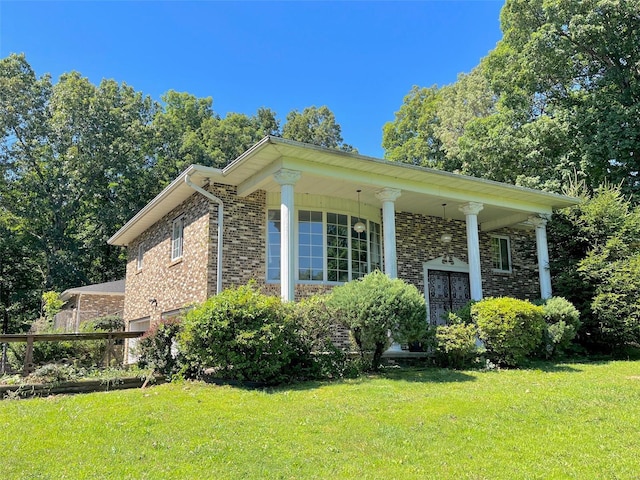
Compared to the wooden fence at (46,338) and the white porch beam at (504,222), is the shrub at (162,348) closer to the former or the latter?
the wooden fence at (46,338)

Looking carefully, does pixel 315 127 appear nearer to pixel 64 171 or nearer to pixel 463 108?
pixel 463 108

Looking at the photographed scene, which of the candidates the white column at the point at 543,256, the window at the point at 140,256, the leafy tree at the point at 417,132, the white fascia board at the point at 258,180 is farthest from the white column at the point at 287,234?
the leafy tree at the point at 417,132

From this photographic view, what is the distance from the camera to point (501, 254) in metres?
15.8

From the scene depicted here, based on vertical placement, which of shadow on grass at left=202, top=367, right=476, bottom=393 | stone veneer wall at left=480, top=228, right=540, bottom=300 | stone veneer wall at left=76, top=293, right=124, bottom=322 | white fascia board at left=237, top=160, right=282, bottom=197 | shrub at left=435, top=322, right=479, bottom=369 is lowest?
shadow on grass at left=202, top=367, right=476, bottom=393

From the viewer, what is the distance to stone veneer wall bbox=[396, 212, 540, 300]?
1373cm

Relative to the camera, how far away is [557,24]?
18.5m

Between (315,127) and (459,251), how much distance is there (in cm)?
3037

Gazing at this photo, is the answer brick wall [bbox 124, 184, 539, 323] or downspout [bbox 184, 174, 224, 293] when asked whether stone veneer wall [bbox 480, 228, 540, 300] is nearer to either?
brick wall [bbox 124, 184, 539, 323]

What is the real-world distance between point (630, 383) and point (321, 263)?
6.53 m

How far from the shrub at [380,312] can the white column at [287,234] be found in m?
0.94

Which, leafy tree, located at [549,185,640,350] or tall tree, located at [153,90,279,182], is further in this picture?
tall tree, located at [153,90,279,182]

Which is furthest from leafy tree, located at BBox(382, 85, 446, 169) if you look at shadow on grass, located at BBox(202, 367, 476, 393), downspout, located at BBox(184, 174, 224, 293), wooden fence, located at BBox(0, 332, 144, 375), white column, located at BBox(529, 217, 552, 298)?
wooden fence, located at BBox(0, 332, 144, 375)

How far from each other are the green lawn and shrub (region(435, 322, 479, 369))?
1874 millimetres

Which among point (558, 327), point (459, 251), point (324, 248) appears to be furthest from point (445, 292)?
point (324, 248)
